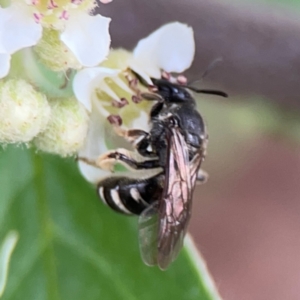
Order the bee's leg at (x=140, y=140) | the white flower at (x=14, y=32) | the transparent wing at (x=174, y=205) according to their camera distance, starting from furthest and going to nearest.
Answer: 1. the bee's leg at (x=140, y=140)
2. the transparent wing at (x=174, y=205)
3. the white flower at (x=14, y=32)

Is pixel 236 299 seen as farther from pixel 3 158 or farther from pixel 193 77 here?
pixel 3 158

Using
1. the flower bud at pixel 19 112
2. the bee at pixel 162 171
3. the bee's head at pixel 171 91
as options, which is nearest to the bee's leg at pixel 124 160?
the bee at pixel 162 171

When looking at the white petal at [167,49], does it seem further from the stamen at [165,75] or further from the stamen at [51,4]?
the stamen at [51,4]

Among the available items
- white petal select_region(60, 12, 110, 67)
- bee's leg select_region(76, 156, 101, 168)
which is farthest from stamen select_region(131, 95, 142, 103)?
white petal select_region(60, 12, 110, 67)

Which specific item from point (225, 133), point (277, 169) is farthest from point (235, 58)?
point (277, 169)

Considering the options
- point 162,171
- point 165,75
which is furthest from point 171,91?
point 162,171

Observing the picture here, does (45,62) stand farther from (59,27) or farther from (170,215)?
(170,215)

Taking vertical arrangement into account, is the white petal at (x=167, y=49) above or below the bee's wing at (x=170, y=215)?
above

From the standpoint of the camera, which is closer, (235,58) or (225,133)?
(235,58)
